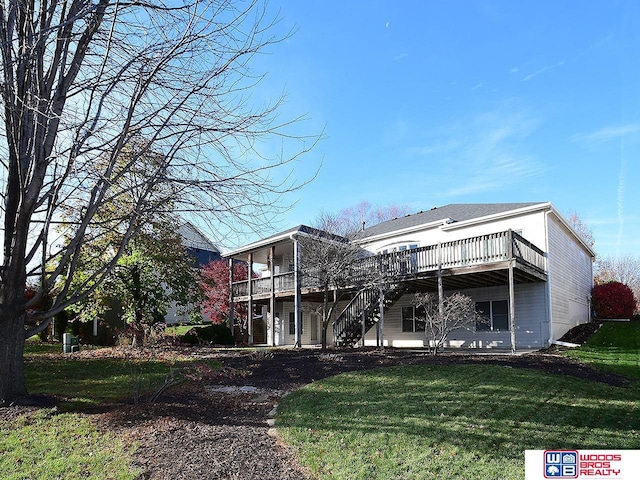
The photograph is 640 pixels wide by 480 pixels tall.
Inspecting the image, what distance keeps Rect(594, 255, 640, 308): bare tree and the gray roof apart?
27.1 m

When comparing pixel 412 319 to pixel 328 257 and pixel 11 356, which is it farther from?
pixel 11 356

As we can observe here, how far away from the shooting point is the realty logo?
423 cm

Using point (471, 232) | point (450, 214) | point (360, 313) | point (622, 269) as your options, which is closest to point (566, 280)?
point (471, 232)

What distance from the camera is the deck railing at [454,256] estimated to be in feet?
46.7

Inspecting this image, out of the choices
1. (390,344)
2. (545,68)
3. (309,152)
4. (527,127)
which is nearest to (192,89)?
(309,152)

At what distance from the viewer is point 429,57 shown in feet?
32.0

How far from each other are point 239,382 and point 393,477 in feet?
17.8

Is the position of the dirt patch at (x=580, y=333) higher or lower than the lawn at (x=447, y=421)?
lower

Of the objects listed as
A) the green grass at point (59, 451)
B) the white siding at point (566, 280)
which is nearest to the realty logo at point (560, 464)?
the green grass at point (59, 451)

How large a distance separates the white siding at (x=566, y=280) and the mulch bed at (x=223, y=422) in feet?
22.2

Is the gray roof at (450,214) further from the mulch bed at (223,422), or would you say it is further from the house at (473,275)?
the mulch bed at (223,422)

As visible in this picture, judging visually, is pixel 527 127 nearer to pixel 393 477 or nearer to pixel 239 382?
pixel 239 382

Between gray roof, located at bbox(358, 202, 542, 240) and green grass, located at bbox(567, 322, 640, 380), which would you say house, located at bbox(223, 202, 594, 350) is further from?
green grass, located at bbox(567, 322, 640, 380)

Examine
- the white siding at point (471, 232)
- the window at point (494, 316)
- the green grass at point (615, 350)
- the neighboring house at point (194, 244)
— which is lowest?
the green grass at point (615, 350)
